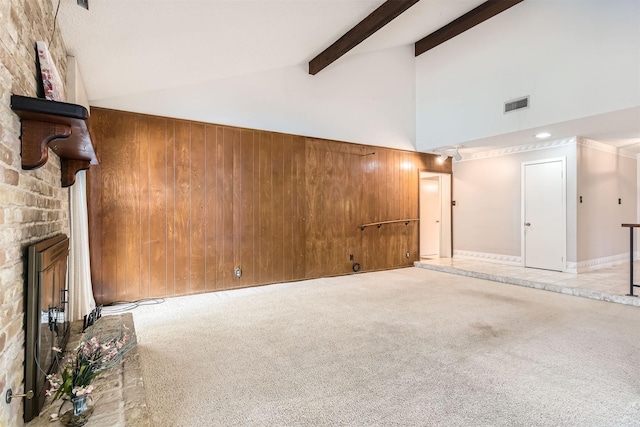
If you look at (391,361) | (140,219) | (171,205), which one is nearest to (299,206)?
(171,205)

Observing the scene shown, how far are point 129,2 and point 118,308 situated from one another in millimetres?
3333

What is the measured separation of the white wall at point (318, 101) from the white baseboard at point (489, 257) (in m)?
2.78

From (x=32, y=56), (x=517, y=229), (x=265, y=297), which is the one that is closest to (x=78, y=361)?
(x=32, y=56)

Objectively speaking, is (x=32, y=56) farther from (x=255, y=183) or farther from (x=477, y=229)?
(x=477, y=229)

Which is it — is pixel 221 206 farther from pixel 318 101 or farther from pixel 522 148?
pixel 522 148

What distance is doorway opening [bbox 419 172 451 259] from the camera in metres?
7.66

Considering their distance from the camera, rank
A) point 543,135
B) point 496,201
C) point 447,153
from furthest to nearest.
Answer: point 447,153 → point 496,201 → point 543,135

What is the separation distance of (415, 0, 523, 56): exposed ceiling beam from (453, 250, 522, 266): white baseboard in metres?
4.43

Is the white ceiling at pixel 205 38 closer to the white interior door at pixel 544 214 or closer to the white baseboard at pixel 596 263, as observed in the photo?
the white interior door at pixel 544 214

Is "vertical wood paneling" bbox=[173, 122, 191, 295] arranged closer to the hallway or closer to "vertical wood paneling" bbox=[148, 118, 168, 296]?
"vertical wood paneling" bbox=[148, 118, 168, 296]

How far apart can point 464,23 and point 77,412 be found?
7171 millimetres

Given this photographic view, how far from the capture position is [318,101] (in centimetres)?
564

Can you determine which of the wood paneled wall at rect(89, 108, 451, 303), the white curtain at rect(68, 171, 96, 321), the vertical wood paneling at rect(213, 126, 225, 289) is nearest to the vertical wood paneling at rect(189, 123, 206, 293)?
the wood paneled wall at rect(89, 108, 451, 303)

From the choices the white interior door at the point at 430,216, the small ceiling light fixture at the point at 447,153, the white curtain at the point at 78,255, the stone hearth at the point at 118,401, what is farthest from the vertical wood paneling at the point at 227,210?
the white interior door at the point at 430,216
